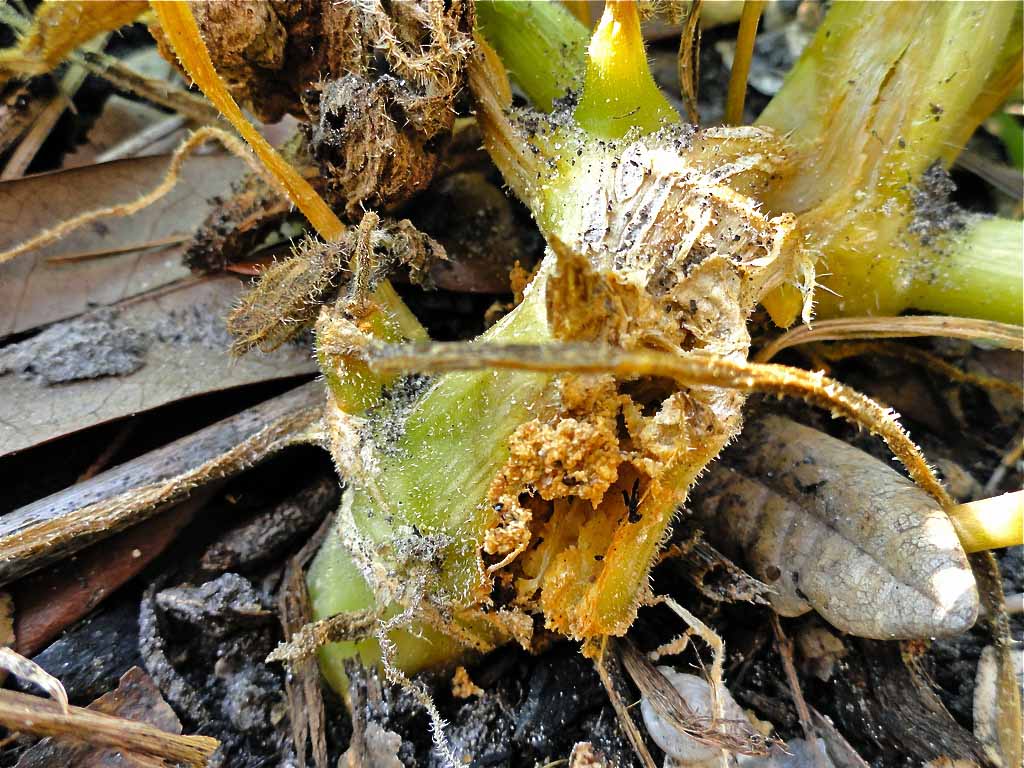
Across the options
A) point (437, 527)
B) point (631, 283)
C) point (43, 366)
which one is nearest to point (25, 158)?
point (43, 366)

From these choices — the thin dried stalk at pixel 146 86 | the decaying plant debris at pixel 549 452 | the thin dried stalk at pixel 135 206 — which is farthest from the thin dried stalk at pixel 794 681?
the thin dried stalk at pixel 146 86

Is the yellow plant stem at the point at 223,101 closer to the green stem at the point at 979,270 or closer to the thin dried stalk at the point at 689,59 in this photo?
the thin dried stalk at the point at 689,59

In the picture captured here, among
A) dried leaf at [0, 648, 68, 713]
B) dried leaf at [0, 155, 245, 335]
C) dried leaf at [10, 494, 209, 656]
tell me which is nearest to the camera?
dried leaf at [0, 648, 68, 713]

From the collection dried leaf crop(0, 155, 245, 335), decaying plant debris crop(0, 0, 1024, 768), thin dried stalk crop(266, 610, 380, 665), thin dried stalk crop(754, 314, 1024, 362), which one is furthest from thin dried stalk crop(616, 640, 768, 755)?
dried leaf crop(0, 155, 245, 335)

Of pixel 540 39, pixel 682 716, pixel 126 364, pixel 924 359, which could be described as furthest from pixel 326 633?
pixel 924 359

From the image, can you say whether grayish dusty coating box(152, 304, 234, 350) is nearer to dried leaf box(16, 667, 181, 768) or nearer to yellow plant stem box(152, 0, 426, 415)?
yellow plant stem box(152, 0, 426, 415)

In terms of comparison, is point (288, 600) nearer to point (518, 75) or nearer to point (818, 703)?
point (818, 703)
